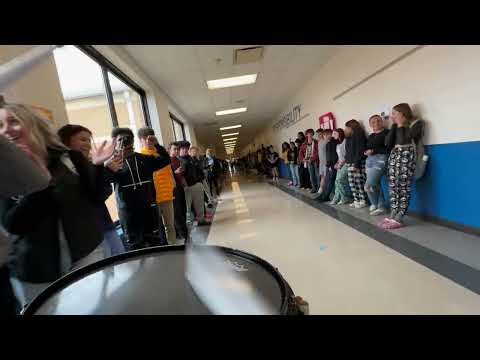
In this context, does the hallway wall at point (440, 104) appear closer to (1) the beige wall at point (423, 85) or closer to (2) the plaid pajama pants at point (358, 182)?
(1) the beige wall at point (423, 85)

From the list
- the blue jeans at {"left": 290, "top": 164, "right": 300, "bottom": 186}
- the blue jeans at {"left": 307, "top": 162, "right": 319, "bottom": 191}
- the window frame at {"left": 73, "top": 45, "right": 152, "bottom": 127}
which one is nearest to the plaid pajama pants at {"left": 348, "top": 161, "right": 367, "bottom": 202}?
the blue jeans at {"left": 307, "top": 162, "right": 319, "bottom": 191}

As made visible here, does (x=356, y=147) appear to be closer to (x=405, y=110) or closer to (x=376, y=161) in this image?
(x=376, y=161)

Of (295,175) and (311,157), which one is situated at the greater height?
(311,157)

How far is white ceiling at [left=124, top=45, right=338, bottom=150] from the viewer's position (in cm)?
418

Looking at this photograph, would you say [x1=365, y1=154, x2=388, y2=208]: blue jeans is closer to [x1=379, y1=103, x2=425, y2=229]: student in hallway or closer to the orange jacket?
[x1=379, y1=103, x2=425, y2=229]: student in hallway

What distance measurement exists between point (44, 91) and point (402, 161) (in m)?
3.41

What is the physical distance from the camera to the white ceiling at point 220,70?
13.7 ft

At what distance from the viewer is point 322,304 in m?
1.81

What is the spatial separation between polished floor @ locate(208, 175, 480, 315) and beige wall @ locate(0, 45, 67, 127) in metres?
2.16

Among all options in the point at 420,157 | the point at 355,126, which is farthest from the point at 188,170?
the point at 420,157

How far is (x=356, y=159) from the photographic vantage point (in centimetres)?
416
